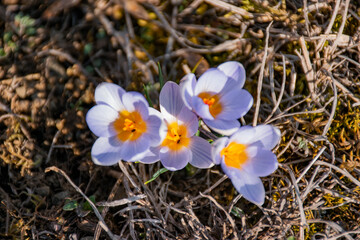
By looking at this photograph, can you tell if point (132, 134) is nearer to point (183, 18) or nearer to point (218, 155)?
point (218, 155)

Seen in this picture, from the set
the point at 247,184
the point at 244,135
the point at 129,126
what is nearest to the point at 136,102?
the point at 129,126

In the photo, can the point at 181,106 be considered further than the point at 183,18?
No

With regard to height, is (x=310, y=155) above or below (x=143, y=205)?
above

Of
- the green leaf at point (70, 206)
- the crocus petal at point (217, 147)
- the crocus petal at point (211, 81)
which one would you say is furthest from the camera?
the green leaf at point (70, 206)

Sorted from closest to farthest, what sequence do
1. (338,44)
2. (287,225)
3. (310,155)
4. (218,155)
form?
(218,155) < (287,225) < (310,155) < (338,44)

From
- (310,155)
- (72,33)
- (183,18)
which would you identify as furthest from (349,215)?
(72,33)

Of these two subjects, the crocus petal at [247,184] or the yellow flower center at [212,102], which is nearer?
the crocus petal at [247,184]

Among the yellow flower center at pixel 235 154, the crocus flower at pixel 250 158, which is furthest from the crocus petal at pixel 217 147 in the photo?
the yellow flower center at pixel 235 154

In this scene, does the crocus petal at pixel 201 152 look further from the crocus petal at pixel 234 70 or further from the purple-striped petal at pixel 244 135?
the crocus petal at pixel 234 70

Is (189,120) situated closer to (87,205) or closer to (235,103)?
(235,103)
